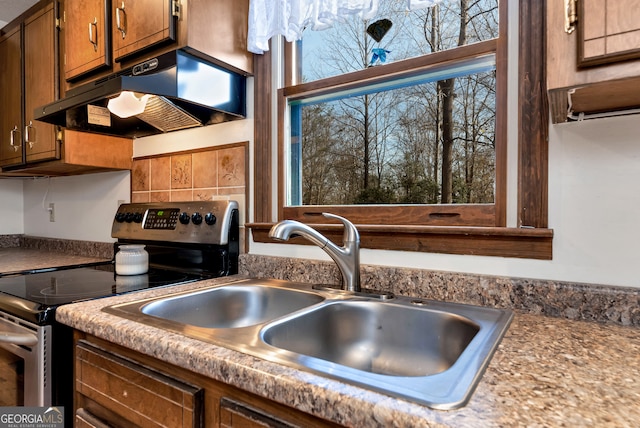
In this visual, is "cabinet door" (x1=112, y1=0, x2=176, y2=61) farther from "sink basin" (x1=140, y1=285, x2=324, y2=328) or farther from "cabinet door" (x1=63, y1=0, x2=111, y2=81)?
"sink basin" (x1=140, y1=285, x2=324, y2=328)

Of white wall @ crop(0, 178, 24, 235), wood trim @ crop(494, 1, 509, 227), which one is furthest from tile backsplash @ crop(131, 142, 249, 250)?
white wall @ crop(0, 178, 24, 235)

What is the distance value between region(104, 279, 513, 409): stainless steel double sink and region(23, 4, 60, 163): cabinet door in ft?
4.29

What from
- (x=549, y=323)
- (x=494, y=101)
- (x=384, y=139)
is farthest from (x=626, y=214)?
Result: (x=384, y=139)

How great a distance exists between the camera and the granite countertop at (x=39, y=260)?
1.70 m

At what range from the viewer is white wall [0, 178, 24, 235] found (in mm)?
2598

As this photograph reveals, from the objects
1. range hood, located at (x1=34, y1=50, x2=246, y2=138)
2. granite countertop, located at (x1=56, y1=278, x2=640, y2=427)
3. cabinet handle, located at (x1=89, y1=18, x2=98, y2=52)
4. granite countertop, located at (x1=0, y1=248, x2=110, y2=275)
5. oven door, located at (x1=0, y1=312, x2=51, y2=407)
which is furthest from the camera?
granite countertop, located at (x1=0, y1=248, x2=110, y2=275)

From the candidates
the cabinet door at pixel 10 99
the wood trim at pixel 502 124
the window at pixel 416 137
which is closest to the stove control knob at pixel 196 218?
the window at pixel 416 137

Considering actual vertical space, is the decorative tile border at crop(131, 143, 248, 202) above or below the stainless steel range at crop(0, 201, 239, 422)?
above

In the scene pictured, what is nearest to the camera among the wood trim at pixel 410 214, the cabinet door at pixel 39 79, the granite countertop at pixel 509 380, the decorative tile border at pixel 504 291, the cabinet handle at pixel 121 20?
the granite countertop at pixel 509 380

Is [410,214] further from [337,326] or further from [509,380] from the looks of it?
[509,380]

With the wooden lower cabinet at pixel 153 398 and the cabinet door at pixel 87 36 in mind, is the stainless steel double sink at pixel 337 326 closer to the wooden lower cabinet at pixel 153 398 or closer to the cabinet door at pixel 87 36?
the wooden lower cabinet at pixel 153 398

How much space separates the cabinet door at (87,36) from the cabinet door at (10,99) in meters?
0.75

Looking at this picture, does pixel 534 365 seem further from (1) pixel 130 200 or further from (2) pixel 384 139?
(1) pixel 130 200

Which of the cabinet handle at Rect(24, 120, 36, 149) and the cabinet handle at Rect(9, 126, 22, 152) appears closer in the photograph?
the cabinet handle at Rect(24, 120, 36, 149)
